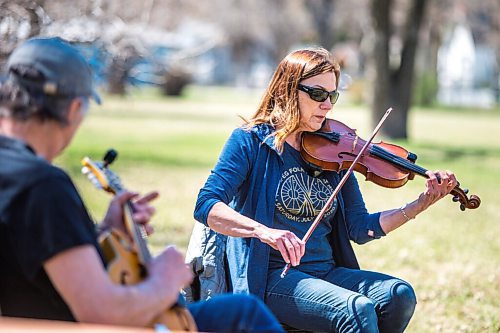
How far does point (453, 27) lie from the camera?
68000 mm

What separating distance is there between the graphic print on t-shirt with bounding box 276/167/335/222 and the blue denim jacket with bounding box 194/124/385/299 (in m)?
0.04

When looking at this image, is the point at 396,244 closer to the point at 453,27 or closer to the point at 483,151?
the point at 483,151

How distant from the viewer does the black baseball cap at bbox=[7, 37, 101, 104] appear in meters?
2.51

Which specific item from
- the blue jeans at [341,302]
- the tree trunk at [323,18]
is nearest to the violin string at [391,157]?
the blue jeans at [341,302]

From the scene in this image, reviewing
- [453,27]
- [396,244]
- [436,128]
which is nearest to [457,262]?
[396,244]

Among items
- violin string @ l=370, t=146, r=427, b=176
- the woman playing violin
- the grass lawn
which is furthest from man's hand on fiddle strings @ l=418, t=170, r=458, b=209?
the grass lawn

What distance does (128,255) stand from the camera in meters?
2.60

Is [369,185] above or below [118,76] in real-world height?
below

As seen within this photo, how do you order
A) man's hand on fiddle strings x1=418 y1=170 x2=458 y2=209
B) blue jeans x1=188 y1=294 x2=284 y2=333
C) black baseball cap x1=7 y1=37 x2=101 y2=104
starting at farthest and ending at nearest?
man's hand on fiddle strings x1=418 y1=170 x2=458 y2=209
blue jeans x1=188 y1=294 x2=284 y2=333
black baseball cap x1=7 y1=37 x2=101 y2=104

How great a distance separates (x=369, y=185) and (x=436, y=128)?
47.2 ft

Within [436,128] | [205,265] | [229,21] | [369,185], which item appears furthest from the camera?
[229,21]

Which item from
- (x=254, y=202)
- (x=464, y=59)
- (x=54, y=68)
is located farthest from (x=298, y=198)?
(x=464, y=59)

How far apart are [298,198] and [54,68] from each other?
5.66 ft

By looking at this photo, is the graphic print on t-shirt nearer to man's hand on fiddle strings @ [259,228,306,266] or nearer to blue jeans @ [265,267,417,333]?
blue jeans @ [265,267,417,333]
